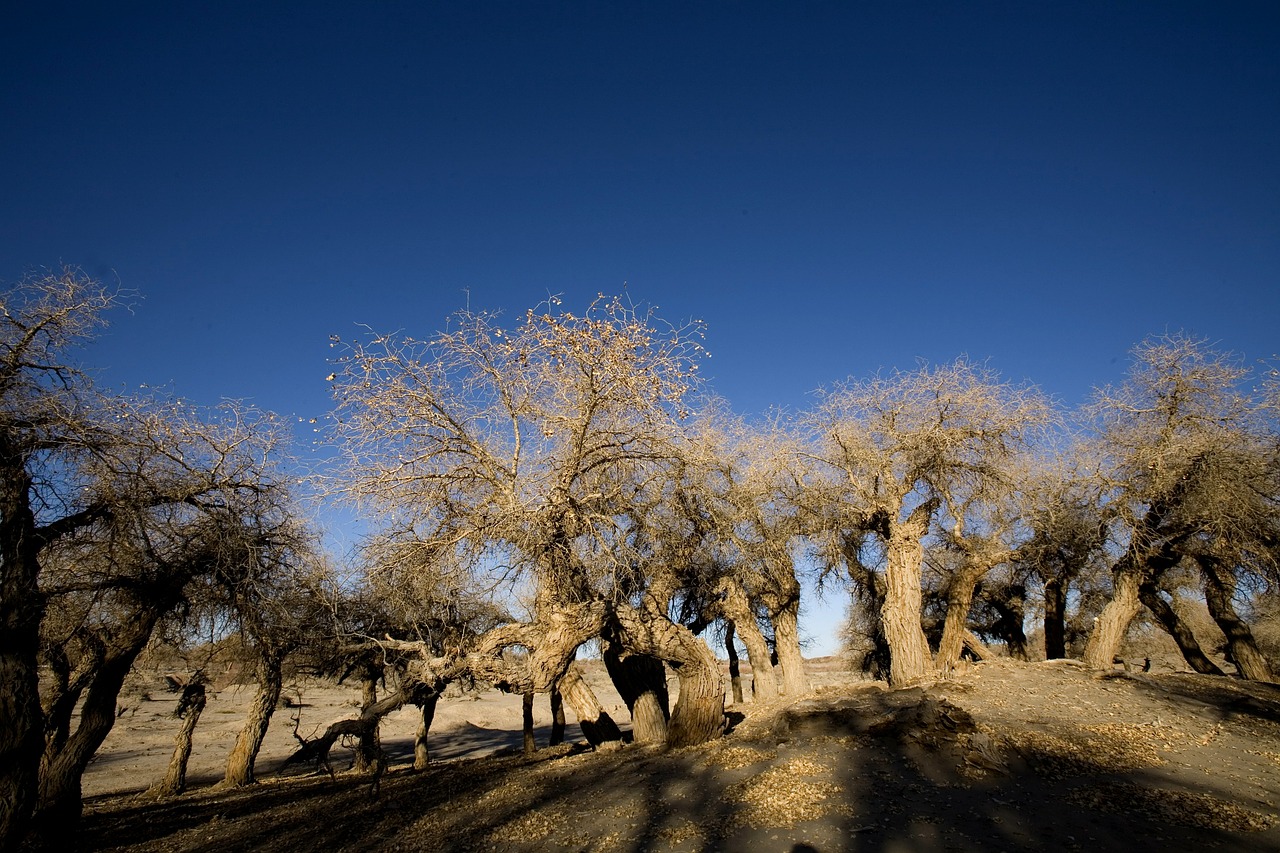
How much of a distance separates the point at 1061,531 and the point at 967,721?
11438 mm

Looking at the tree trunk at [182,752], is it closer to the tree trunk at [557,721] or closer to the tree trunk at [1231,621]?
the tree trunk at [557,721]

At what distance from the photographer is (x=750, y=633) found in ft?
58.1

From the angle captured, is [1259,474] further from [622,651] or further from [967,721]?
[622,651]

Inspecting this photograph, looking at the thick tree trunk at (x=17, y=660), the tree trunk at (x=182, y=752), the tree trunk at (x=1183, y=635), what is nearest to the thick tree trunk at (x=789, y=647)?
the tree trunk at (x=1183, y=635)

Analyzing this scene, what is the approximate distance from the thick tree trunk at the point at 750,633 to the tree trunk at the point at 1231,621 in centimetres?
1142

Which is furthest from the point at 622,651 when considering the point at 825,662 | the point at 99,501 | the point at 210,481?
the point at 825,662

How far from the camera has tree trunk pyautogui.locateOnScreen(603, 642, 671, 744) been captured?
12.2 metres

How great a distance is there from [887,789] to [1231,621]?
1701cm

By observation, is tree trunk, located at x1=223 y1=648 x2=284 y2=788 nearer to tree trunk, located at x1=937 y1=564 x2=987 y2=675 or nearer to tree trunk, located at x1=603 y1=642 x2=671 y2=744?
tree trunk, located at x1=603 y1=642 x2=671 y2=744

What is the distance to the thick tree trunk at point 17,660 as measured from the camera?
735 cm

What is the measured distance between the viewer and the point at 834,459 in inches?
634

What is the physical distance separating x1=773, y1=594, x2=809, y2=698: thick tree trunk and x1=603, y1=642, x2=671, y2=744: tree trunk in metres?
5.96

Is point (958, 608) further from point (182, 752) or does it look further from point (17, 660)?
point (182, 752)

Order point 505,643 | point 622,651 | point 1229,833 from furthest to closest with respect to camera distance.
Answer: point 622,651
point 505,643
point 1229,833
